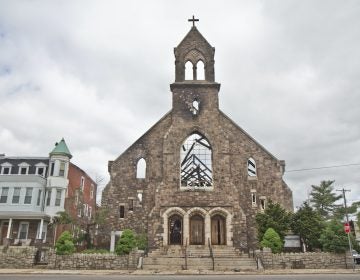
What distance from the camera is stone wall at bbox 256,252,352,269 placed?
72.0 ft

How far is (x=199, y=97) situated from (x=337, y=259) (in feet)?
58.4

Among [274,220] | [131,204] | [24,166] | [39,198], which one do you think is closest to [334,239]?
[274,220]

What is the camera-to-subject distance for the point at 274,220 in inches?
1058

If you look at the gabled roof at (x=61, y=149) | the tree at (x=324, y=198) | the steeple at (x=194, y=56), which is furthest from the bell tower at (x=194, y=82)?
the tree at (x=324, y=198)

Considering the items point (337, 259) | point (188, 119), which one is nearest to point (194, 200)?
point (188, 119)

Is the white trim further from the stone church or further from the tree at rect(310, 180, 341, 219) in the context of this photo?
the tree at rect(310, 180, 341, 219)

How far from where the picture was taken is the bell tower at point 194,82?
32156mm

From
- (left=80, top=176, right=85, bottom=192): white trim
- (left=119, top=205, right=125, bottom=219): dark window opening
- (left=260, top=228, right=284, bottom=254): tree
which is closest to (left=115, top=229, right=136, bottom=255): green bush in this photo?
(left=119, top=205, right=125, bottom=219): dark window opening

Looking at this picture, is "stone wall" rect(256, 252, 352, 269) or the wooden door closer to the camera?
"stone wall" rect(256, 252, 352, 269)

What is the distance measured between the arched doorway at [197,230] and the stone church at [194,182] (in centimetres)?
8

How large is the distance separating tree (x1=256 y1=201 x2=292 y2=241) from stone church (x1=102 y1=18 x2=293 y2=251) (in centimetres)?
139

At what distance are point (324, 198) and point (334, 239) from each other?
127 feet

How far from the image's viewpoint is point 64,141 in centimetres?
3659

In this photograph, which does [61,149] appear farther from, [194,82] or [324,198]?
[324,198]
